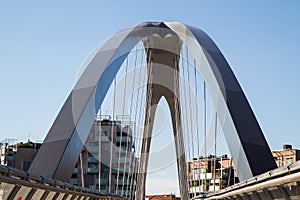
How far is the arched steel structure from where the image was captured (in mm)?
15336

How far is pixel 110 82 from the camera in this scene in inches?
832

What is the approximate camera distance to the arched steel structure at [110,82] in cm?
1534

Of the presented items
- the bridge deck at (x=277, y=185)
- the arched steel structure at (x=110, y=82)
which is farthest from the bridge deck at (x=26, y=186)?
the bridge deck at (x=277, y=185)

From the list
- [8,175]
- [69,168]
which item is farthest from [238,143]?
[8,175]

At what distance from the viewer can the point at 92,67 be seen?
19.9m

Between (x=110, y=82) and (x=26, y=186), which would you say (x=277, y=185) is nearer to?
(x=26, y=186)

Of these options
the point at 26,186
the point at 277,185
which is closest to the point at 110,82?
the point at 26,186

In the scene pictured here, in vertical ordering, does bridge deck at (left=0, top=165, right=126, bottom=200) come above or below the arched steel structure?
below

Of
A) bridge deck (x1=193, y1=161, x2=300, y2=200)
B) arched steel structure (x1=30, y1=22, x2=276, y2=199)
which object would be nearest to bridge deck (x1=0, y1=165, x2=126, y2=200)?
arched steel structure (x1=30, y1=22, x2=276, y2=199)

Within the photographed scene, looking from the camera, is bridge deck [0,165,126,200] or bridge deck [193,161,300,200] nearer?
bridge deck [193,161,300,200]

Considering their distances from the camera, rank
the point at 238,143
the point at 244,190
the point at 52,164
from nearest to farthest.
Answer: the point at 244,190
the point at 52,164
the point at 238,143

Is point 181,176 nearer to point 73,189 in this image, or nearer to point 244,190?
point 73,189

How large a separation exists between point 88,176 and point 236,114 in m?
55.0

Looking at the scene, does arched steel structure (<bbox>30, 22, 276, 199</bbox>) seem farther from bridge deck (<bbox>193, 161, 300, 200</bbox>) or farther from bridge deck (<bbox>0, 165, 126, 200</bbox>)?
bridge deck (<bbox>193, 161, 300, 200</bbox>)
